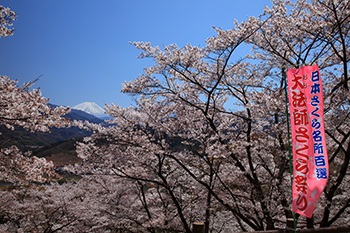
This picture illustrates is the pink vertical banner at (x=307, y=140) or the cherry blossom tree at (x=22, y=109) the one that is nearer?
the pink vertical banner at (x=307, y=140)

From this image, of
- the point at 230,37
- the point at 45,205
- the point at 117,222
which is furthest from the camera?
the point at 45,205

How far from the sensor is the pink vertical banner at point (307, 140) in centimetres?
296

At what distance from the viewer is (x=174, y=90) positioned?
224 inches

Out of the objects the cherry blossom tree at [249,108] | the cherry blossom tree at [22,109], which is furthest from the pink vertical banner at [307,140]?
the cherry blossom tree at [22,109]

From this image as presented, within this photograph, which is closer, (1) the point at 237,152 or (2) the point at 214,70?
(2) the point at 214,70

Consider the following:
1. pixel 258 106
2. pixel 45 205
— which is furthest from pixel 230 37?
pixel 45 205

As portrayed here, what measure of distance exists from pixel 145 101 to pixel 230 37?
3.19 meters

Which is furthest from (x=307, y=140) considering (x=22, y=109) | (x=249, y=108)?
(x=22, y=109)

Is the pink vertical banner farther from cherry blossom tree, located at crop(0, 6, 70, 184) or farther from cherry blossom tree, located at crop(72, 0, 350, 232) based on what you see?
cherry blossom tree, located at crop(0, 6, 70, 184)

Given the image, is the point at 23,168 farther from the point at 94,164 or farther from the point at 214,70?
the point at 214,70

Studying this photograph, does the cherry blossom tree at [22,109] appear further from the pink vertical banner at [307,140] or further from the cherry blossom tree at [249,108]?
the pink vertical banner at [307,140]

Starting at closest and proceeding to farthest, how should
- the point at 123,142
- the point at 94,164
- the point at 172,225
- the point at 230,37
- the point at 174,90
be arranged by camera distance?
A: the point at 230,37 → the point at 174,90 → the point at 123,142 → the point at 94,164 → the point at 172,225

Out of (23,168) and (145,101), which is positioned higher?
(145,101)

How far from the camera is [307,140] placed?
3135mm
